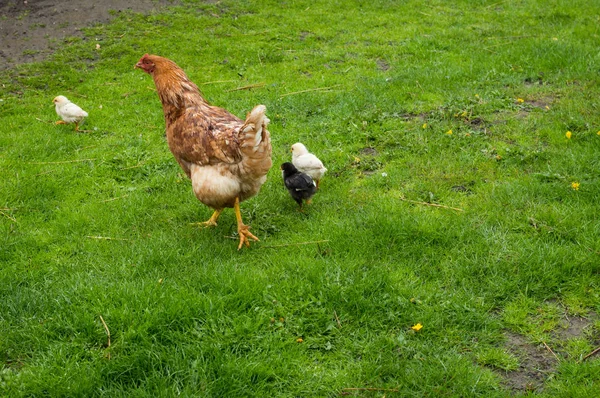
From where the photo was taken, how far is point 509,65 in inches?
326

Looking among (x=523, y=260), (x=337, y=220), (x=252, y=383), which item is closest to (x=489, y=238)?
(x=523, y=260)

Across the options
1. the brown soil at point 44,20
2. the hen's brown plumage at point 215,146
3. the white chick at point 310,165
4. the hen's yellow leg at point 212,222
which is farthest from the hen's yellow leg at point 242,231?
the brown soil at point 44,20

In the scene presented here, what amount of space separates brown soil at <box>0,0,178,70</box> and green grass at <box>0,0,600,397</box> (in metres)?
0.81

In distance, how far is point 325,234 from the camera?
480cm

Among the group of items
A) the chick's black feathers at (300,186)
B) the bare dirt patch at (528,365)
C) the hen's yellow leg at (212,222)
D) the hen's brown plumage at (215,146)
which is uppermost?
the hen's brown plumage at (215,146)

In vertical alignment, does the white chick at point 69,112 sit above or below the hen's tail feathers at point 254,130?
below

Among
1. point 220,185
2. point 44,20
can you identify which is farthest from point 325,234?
point 44,20

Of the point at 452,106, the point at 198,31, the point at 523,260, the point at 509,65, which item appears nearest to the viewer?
the point at 523,260

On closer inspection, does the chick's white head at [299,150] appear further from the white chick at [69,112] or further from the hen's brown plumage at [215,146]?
the white chick at [69,112]

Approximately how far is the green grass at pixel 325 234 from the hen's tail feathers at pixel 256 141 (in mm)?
757

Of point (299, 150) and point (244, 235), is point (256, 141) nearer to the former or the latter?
point (244, 235)

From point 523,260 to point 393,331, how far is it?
4.33ft

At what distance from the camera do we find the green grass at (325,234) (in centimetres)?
350

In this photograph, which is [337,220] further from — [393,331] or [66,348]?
[66,348]
